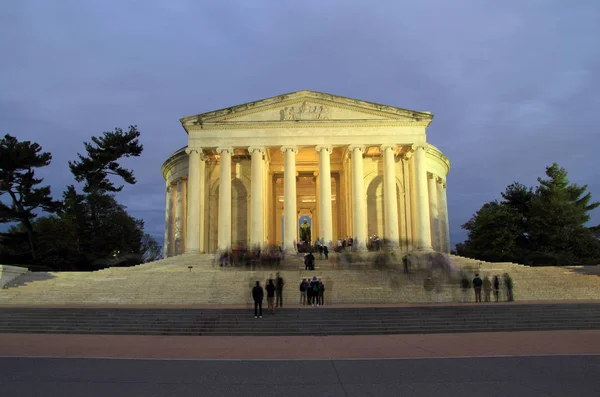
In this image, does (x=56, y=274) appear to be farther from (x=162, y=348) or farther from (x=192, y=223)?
(x=162, y=348)

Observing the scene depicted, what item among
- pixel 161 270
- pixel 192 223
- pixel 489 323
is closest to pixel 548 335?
pixel 489 323

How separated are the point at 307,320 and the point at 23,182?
42.3 m

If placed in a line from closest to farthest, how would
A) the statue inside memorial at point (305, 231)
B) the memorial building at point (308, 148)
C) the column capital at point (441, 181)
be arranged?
the memorial building at point (308, 148) < the column capital at point (441, 181) < the statue inside memorial at point (305, 231)

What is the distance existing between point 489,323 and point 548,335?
2.81 metres

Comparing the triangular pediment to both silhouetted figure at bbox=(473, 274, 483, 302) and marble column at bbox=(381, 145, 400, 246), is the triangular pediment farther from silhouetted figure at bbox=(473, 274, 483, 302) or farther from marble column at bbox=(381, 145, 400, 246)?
silhouetted figure at bbox=(473, 274, 483, 302)

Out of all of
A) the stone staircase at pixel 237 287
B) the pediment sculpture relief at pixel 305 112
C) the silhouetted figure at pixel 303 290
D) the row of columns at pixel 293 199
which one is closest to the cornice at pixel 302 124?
the pediment sculpture relief at pixel 305 112

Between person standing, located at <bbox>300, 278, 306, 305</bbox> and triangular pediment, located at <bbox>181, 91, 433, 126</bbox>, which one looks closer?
person standing, located at <bbox>300, 278, 306, 305</bbox>

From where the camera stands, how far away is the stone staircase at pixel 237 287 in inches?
1159

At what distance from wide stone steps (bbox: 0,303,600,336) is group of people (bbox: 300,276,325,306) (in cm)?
300

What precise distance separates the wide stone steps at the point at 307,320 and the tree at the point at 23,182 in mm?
31151

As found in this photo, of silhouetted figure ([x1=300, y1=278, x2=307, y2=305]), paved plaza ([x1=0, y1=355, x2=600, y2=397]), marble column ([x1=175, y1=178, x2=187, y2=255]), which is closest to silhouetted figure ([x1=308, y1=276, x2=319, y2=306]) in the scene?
silhouetted figure ([x1=300, y1=278, x2=307, y2=305])

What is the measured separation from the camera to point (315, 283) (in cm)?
2642

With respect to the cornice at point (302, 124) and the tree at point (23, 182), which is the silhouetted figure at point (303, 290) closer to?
the cornice at point (302, 124)

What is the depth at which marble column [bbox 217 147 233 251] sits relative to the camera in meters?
46.0
